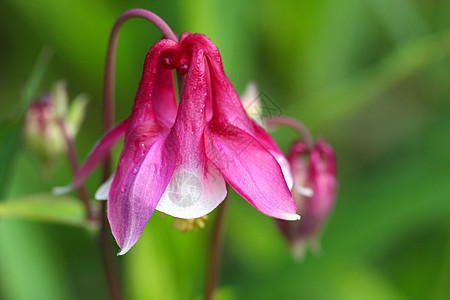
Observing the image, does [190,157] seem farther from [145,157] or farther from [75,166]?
[75,166]

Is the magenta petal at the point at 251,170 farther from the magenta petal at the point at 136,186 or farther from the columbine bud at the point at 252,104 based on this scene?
the columbine bud at the point at 252,104

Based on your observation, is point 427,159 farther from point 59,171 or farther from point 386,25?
point 59,171

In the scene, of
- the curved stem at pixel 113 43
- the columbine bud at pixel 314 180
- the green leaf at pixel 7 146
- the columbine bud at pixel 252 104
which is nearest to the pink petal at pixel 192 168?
the curved stem at pixel 113 43

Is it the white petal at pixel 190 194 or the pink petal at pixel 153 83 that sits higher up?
the pink petal at pixel 153 83

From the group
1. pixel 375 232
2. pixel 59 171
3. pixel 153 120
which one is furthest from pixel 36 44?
pixel 153 120

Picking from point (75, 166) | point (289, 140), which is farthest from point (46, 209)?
point (289, 140)

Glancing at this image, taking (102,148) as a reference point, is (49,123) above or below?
below

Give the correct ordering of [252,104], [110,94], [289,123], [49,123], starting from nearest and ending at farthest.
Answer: [110,94] → [252,104] → [289,123] → [49,123]
